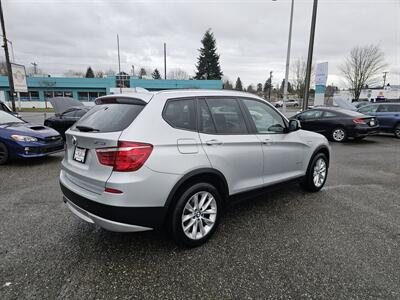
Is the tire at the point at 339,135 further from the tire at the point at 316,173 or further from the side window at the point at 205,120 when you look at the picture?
the side window at the point at 205,120

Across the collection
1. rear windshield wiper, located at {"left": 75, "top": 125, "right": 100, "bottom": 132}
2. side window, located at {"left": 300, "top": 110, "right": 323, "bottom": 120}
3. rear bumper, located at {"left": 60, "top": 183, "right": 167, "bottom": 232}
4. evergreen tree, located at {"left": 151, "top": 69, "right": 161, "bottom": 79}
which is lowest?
rear bumper, located at {"left": 60, "top": 183, "right": 167, "bottom": 232}

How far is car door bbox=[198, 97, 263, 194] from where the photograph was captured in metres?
2.92

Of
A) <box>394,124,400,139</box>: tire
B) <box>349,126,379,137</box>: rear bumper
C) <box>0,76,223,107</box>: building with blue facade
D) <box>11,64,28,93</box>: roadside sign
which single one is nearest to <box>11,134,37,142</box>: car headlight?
<box>349,126,379,137</box>: rear bumper

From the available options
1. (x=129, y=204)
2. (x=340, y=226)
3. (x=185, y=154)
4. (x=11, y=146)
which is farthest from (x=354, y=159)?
(x=11, y=146)

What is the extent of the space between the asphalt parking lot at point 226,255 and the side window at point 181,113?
4.54 ft

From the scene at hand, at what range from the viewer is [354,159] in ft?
25.0

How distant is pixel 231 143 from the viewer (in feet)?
10.1

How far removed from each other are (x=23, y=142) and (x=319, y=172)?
6.68m

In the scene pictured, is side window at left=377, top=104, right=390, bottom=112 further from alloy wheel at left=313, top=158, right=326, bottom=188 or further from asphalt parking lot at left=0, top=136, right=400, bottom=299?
alloy wheel at left=313, top=158, right=326, bottom=188

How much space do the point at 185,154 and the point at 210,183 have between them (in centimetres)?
56

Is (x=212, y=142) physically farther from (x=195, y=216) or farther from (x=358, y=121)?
(x=358, y=121)

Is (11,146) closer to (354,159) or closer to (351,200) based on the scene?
(351,200)

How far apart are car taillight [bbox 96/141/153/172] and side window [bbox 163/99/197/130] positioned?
0.45m

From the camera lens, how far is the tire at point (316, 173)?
4.48m
